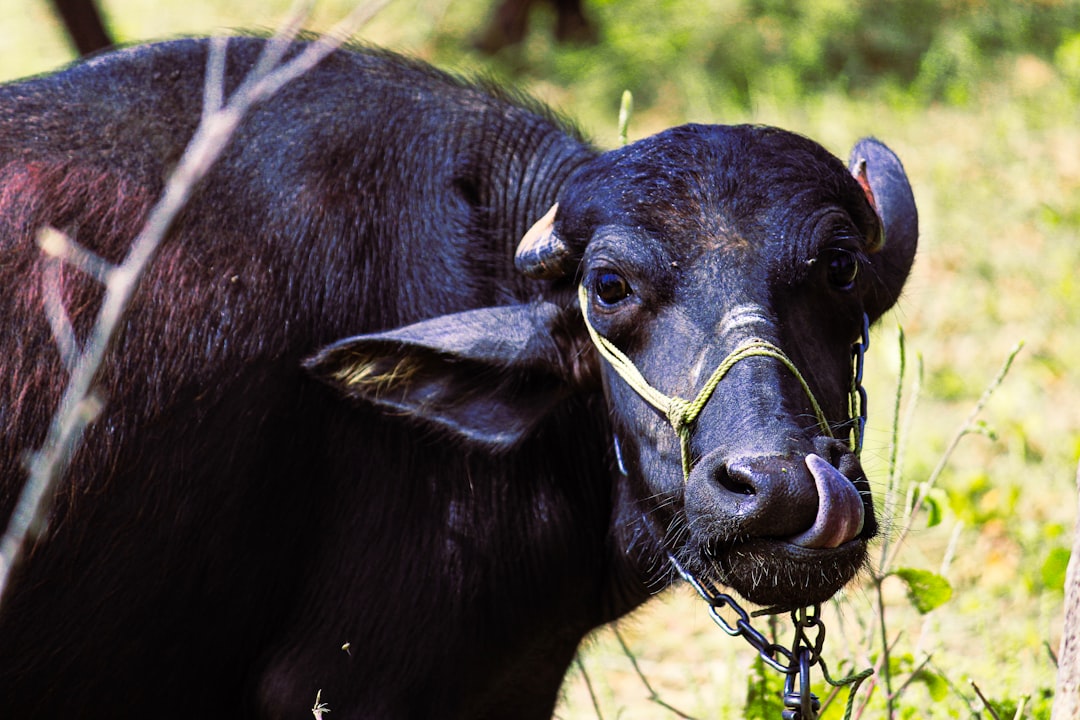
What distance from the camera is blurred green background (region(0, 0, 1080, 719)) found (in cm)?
505

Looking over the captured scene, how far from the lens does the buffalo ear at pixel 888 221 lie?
12.5 feet

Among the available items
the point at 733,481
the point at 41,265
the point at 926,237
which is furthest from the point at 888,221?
the point at 926,237

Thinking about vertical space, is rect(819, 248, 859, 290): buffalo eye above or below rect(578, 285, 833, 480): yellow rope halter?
above

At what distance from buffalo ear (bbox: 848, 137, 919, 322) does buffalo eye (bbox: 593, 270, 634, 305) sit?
2.78 ft

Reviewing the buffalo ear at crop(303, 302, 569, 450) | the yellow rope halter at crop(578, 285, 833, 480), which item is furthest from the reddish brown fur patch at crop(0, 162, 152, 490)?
the yellow rope halter at crop(578, 285, 833, 480)

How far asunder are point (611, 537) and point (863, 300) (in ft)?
3.44

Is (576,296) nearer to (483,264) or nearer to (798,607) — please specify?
(483,264)

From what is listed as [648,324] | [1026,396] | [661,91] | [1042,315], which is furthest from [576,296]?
[661,91]

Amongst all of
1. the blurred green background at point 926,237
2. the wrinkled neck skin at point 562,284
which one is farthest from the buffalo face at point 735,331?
the blurred green background at point 926,237

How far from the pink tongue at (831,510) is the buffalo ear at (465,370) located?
3.41 feet

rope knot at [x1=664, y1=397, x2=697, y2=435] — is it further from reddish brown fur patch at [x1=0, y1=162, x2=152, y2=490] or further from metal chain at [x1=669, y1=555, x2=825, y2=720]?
reddish brown fur patch at [x1=0, y1=162, x2=152, y2=490]

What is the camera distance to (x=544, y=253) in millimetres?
3506

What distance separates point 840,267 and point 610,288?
0.63 meters

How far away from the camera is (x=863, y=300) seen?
363 cm
